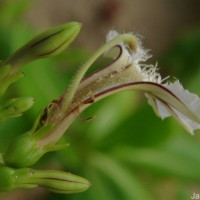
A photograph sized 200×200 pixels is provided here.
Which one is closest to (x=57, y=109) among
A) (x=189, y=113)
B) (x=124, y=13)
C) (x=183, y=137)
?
(x=189, y=113)

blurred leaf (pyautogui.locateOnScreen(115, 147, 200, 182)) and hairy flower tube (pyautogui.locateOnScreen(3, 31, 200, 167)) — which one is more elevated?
blurred leaf (pyautogui.locateOnScreen(115, 147, 200, 182))

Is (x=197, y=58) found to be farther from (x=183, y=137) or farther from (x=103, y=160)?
(x=103, y=160)

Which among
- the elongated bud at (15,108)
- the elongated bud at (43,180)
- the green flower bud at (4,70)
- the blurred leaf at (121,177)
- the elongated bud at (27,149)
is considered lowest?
the elongated bud at (43,180)

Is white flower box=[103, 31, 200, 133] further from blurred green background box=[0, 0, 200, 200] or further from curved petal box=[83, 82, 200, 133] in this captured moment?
blurred green background box=[0, 0, 200, 200]

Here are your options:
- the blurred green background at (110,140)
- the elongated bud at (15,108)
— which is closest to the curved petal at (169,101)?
the elongated bud at (15,108)

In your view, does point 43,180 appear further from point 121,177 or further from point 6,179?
point 121,177

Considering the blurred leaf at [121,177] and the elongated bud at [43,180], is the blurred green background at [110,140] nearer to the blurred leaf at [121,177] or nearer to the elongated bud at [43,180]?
the blurred leaf at [121,177]

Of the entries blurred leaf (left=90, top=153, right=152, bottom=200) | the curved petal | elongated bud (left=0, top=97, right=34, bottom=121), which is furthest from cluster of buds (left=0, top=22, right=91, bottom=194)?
blurred leaf (left=90, top=153, right=152, bottom=200)
